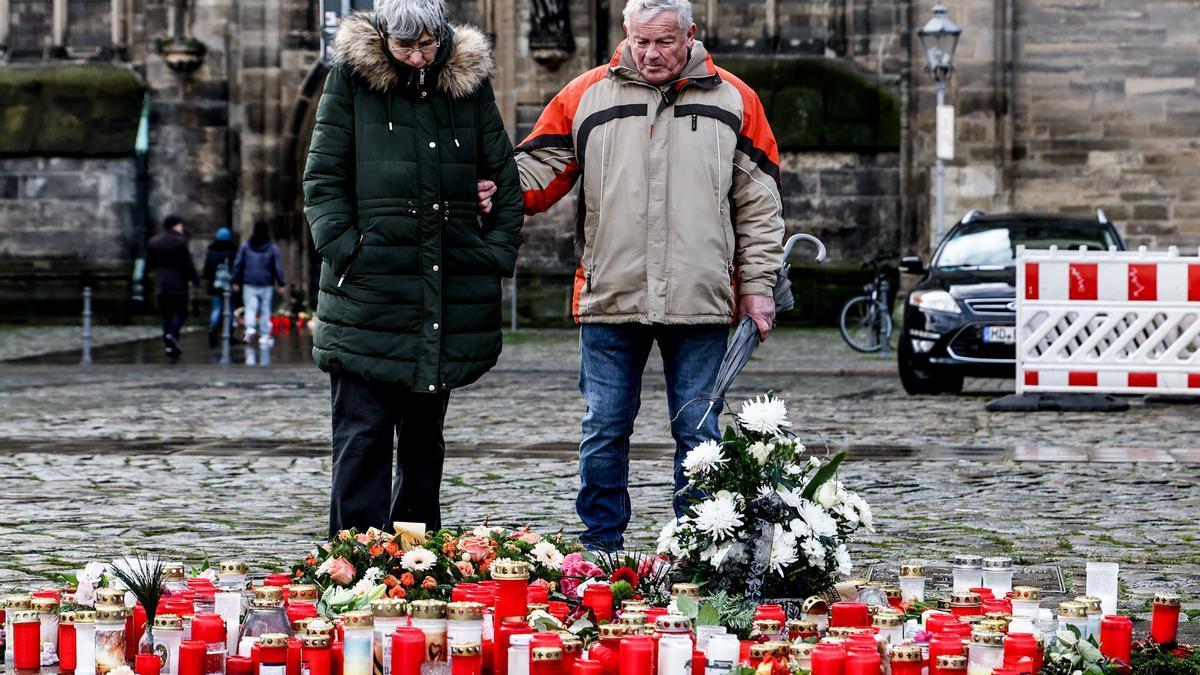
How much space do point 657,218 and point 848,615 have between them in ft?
5.33

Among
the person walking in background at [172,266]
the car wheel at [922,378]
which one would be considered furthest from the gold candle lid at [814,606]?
the person walking in background at [172,266]

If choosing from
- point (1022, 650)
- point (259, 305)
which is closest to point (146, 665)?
point (1022, 650)

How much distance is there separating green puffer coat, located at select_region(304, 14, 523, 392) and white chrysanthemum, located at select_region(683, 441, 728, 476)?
0.94 m

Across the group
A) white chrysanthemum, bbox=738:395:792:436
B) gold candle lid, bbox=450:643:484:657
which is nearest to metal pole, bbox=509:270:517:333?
white chrysanthemum, bbox=738:395:792:436

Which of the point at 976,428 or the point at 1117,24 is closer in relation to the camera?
the point at 976,428

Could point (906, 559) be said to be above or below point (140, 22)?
below

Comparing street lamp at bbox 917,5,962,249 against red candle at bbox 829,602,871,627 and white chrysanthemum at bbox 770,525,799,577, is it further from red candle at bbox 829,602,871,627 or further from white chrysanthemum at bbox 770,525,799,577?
red candle at bbox 829,602,871,627

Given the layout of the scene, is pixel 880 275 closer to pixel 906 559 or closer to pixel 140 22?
pixel 140 22

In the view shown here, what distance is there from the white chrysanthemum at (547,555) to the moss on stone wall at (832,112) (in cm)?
2039

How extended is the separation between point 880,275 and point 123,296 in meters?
10.6

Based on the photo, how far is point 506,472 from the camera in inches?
378

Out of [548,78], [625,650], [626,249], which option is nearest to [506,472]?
[626,249]

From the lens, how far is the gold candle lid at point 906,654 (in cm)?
402

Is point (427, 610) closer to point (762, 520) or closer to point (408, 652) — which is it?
point (408, 652)
